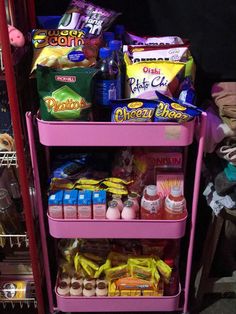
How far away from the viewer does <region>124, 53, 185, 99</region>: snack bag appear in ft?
4.80

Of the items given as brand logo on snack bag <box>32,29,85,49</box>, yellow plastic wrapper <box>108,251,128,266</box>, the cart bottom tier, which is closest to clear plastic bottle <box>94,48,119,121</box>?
brand logo on snack bag <box>32,29,85,49</box>

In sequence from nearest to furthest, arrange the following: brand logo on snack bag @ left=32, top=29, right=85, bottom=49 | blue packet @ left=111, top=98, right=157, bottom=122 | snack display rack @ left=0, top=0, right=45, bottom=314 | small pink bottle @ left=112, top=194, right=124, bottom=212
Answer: snack display rack @ left=0, top=0, right=45, bottom=314
blue packet @ left=111, top=98, right=157, bottom=122
brand logo on snack bag @ left=32, top=29, right=85, bottom=49
small pink bottle @ left=112, top=194, right=124, bottom=212

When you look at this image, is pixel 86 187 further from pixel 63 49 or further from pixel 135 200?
pixel 63 49

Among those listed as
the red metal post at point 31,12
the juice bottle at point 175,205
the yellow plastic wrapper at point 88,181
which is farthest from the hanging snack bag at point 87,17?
the juice bottle at point 175,205

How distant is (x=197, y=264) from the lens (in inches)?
81.7

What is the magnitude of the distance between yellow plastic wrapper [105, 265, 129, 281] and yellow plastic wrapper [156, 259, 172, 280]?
13 centimetres

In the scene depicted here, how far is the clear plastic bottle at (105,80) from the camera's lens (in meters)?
1.44

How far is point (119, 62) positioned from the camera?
4.83 ft

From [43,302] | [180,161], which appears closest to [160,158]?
[180,161]

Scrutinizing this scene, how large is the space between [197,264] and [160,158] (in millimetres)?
705

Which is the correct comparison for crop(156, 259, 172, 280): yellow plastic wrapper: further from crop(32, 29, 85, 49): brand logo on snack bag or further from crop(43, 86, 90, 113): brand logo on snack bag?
crop(32, 29, 85, 49): brand logo on snack bag

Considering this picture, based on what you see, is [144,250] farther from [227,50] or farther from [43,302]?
[227,50]

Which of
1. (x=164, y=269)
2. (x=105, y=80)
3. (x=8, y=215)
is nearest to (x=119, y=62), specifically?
(x=105, y=80)

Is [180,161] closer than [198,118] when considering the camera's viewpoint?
No
